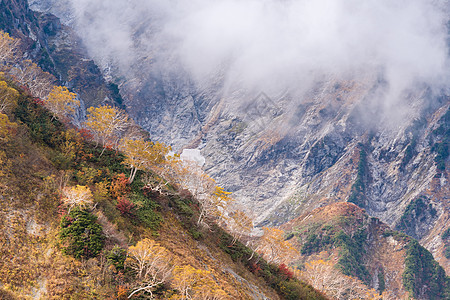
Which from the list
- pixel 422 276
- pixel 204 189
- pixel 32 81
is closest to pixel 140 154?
pixel 204 189

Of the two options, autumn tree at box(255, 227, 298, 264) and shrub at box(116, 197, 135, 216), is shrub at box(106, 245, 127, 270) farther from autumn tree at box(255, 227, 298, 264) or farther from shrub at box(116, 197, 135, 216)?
autumn tree at box(255, 227, 298, 264)

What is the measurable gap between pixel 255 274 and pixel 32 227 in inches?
1407

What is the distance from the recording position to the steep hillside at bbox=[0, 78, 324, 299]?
79.2ft

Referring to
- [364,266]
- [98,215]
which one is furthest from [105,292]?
[364,266]

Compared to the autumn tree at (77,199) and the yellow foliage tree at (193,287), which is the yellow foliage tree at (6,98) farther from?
the yellow foliage tree at (193,287)

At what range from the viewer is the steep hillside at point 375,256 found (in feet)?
553

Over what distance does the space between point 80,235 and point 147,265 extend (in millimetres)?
7211

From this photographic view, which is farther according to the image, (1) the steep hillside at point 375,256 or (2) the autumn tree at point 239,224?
(1) the steep hillside at point 375,256

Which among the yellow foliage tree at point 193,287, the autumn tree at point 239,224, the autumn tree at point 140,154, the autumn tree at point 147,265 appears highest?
the yellow foliage tree at point 193,287

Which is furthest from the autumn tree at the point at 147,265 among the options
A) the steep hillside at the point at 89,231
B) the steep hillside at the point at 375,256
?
the steep hillside at the point at 375,256

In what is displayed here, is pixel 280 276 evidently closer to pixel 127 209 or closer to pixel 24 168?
pixel 127 209

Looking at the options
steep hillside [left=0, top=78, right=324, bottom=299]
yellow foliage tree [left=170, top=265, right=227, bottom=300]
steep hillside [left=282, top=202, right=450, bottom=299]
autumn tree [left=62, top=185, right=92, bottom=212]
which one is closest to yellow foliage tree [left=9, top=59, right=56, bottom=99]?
steep hillside [left=0, top=78, right=324, bottom=299]

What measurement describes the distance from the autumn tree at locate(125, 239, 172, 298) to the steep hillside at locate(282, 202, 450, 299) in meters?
154

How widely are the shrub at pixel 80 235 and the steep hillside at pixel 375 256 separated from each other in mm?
156837
